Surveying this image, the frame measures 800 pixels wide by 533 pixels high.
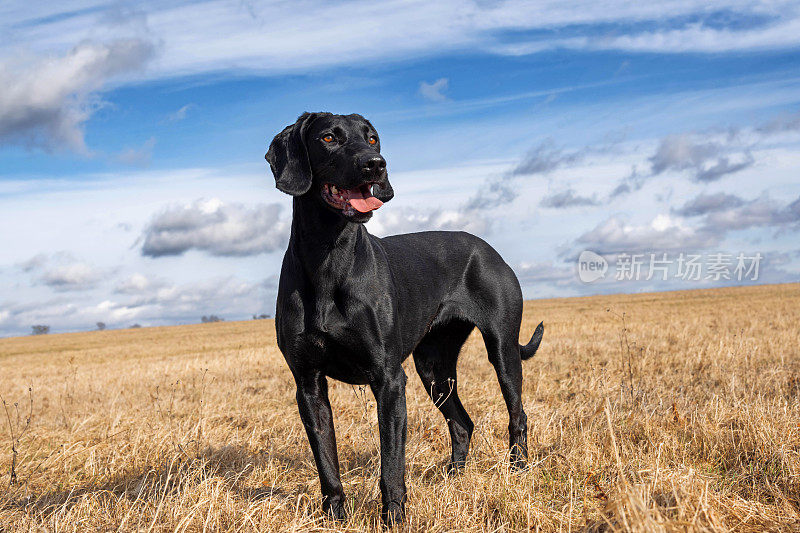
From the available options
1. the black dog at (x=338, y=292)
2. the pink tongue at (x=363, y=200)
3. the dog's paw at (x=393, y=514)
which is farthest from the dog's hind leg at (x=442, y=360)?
the pink tongue at (x=363, y=200)

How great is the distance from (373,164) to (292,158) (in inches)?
24.2

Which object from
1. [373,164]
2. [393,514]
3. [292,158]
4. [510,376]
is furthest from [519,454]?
[292,158]

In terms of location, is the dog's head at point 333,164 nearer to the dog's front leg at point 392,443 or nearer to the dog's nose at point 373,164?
the dog's nose at point 373,164

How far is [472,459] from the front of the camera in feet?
15.2

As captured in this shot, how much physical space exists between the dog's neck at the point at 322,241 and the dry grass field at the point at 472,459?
1.27 meters

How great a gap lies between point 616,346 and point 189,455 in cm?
955

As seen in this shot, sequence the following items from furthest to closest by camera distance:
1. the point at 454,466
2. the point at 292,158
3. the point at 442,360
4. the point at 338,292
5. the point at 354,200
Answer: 1. the point at 442,360
2. the point at 454,466
3. the point at 292,158
4. the point at 338,292
5. the point at 354,200

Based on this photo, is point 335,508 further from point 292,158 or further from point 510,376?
point 292,158

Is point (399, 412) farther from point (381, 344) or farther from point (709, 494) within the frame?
point (709, 494)

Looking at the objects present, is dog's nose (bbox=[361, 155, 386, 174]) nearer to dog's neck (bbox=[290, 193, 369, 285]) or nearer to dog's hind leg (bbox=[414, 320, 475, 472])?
dog's neck (bbox=[290, 193, 369, 285])

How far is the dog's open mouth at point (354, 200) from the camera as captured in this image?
11.7 ft

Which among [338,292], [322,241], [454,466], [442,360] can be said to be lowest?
[454,466]

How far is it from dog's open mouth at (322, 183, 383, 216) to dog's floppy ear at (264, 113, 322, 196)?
0.19 meters

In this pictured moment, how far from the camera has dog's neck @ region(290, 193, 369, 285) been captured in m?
3.69
